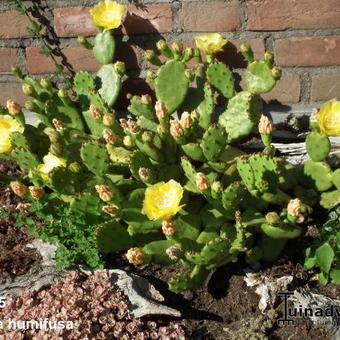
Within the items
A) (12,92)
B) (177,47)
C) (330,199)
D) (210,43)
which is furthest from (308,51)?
(12,92)

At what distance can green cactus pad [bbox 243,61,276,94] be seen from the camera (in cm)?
213

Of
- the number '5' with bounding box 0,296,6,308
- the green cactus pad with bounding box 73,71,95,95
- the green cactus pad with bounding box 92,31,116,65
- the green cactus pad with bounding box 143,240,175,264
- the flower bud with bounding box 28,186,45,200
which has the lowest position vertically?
the number '5' with bounding box 0,296,6,308

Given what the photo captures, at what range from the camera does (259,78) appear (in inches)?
85.1

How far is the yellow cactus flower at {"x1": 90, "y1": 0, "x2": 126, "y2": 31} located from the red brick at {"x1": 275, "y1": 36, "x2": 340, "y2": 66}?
57 cm

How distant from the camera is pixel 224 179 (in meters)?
1.95

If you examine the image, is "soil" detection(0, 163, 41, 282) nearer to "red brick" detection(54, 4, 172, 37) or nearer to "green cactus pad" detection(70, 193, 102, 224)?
"green cactus pad" detection(70, 193, 102, 224)

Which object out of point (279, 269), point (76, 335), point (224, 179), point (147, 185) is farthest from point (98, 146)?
point (279, 269)

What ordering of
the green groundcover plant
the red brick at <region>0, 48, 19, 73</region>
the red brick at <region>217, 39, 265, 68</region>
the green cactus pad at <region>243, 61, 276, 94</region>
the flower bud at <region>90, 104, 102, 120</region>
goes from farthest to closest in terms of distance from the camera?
the red brick at <region>0, 48, 19, 73</region>
the red brick at <region>217, 39, 265, 68</region>
the green cactus pad at <region>243, 61, 276, 94</region>
the flower bud at <region>90, 104, 102, 120</region>
the green groundcover plant

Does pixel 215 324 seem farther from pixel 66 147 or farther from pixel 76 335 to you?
pixel 66 147

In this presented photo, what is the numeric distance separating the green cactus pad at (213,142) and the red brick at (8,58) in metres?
0.93

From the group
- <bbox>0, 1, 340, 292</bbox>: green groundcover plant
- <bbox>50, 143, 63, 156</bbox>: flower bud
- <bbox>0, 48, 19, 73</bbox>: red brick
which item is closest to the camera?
<bbox>0, 1, 340, 292</bbox>: green groundcover plant

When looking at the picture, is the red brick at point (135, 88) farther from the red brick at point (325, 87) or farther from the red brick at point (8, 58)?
the red brick at point (325, 87)

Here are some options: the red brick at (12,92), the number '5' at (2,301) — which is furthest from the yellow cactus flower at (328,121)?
the red brick at (12,92)

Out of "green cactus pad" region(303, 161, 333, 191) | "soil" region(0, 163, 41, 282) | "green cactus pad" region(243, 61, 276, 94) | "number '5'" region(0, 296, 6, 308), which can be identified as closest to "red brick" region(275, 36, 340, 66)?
"green cactus pad" region(243, 61, 276, 94)
